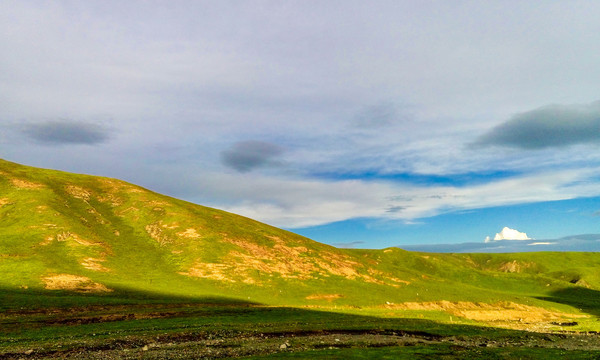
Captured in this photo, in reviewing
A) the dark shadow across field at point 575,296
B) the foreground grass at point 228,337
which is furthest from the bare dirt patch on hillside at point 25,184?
the dark shadow across field at point 575,296

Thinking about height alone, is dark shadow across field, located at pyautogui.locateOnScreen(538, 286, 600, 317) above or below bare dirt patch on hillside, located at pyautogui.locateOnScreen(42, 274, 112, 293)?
below

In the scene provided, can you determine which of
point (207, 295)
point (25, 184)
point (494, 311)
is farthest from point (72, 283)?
point (494, 311)

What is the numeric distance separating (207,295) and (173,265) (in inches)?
1177

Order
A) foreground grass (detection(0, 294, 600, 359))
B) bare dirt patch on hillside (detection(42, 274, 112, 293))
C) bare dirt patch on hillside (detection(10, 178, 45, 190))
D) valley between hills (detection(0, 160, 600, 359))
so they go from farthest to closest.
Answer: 1. bare dirt patch on hillside (detection(10, 178, 45, 190))
2. bare dirt patch on hillside (detection(42, 274, 112, 293))
3. valley between hills (detection(0, 160, 600, 359))
4. foreground grass (detection(0, 294, 600, 359))

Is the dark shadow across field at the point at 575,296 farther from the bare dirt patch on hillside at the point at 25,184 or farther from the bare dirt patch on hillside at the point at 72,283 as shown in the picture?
the bare dirt patch on hillside at the point at 25,184

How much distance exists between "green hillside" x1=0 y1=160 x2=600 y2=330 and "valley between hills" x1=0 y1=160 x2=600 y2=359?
0.57 metres

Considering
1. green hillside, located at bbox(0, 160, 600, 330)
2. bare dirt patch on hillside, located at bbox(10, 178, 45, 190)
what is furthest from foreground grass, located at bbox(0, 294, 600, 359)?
bare dirt patch on hillside, located at bbox(10, 178, 45, 190)

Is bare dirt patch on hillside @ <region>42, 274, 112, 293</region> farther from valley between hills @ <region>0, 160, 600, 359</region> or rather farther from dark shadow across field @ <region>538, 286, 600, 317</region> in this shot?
dark shadow across field @ <region>538, 286, 600, 317</region>

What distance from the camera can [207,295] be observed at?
8912 cm

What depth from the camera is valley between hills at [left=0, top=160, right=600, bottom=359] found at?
133 feet

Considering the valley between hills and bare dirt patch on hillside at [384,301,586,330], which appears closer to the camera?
the valley between hills

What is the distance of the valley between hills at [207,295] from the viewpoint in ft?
133

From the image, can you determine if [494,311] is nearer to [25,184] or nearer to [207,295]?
[207,295]

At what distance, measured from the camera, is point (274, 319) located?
61.9 metres
